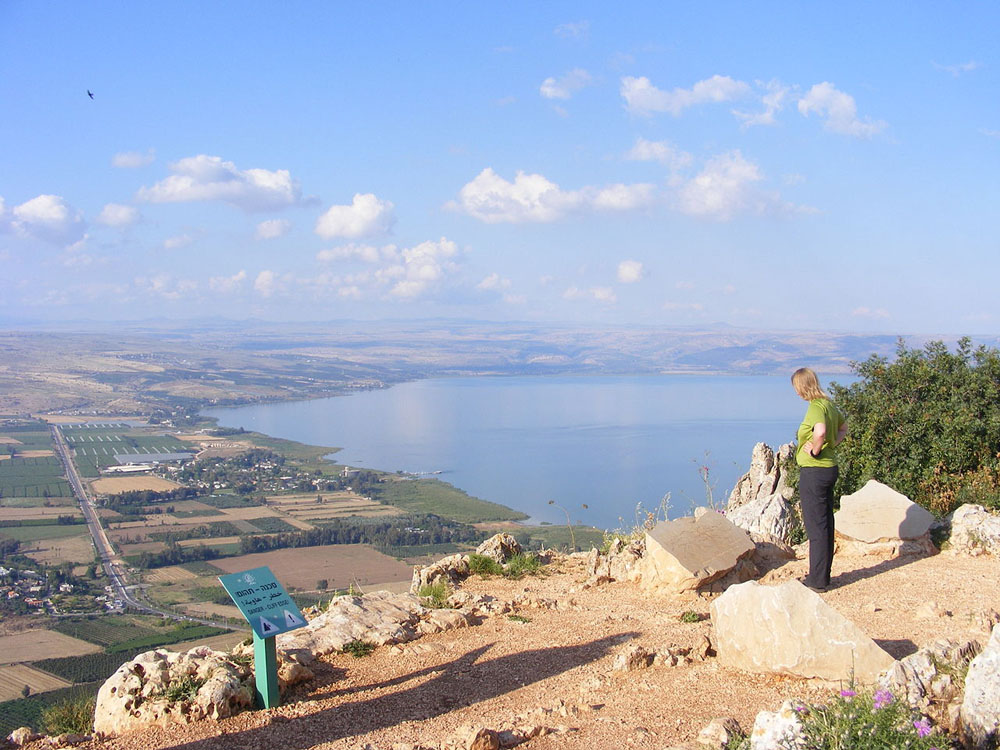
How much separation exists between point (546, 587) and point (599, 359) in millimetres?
108739

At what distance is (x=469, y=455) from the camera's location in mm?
55438

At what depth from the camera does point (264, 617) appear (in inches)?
217

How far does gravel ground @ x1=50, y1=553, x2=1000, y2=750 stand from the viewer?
5070 millimetres

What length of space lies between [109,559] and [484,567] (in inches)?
887

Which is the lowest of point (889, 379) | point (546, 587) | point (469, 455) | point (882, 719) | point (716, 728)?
point (469, 455)

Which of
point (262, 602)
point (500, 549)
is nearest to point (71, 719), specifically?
point (262, 602)

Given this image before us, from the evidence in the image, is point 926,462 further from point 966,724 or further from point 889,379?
point 966,724

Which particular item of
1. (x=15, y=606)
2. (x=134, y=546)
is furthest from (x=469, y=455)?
(x=15, y=606)

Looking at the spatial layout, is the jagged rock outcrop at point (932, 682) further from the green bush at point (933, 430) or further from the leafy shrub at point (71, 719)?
the green bush at point (933, 430)

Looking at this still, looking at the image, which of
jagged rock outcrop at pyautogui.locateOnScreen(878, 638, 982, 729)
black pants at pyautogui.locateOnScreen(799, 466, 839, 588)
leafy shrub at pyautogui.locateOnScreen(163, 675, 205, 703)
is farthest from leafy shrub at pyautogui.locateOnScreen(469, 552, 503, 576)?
jagged rock outcrop at pyautogui.locateOnScreen(878, 638, 982, 729)

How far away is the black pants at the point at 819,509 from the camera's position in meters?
7.45

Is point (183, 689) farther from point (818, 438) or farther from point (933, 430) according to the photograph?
point (933, 430)

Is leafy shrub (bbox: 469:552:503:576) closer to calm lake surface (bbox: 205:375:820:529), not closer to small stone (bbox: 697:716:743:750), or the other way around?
calm lake surface (bbox: 205:375:820:529)

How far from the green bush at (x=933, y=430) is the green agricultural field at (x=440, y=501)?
23.5 m
